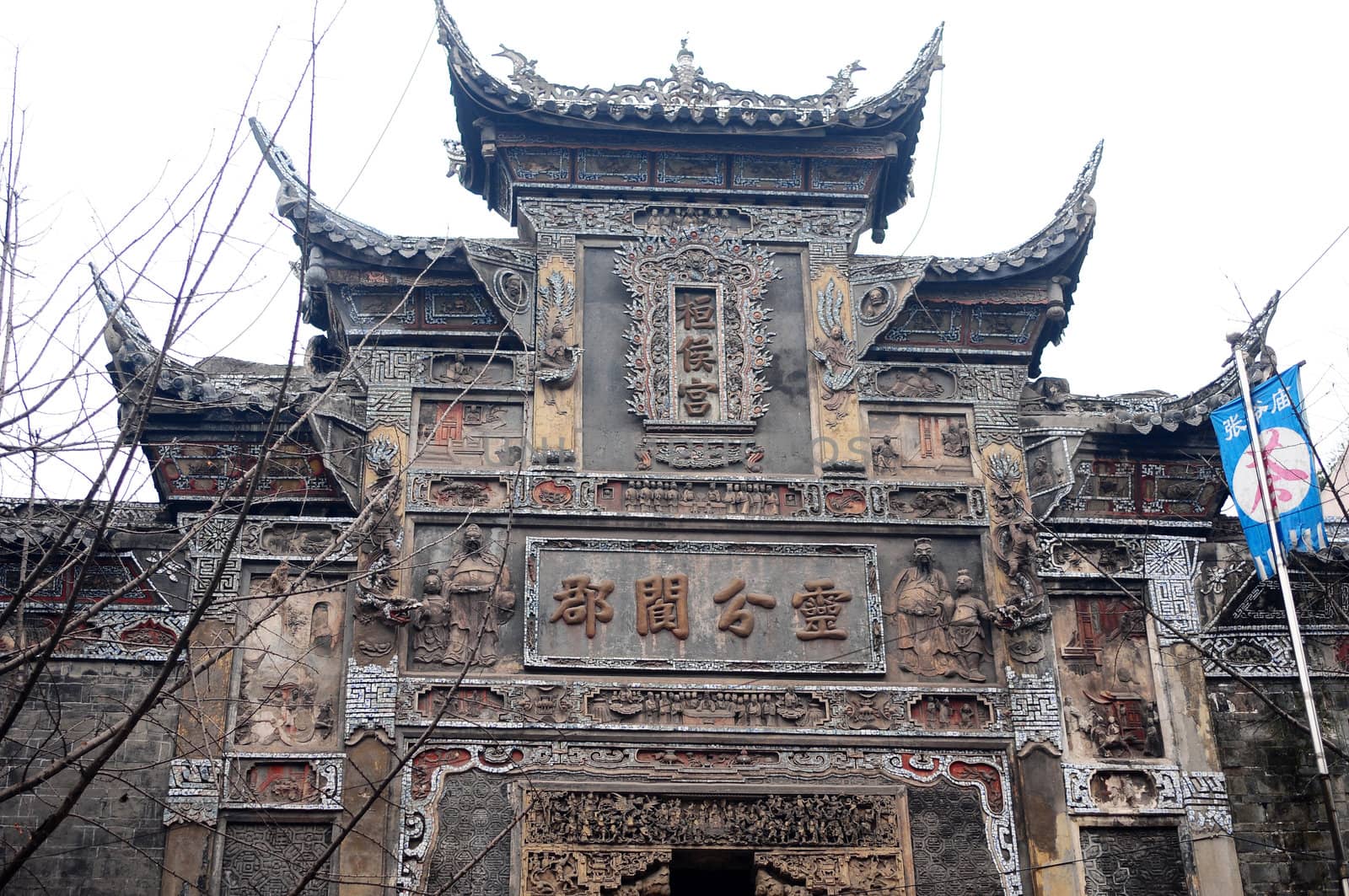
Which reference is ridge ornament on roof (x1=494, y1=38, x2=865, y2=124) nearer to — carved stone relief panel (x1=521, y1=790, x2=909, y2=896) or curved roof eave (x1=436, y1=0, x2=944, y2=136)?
curved roof eave (x1=436, y1=0, x2=944, y2=136)

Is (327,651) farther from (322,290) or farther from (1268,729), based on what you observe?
(1268,729)

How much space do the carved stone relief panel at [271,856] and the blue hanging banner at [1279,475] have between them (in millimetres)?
6638

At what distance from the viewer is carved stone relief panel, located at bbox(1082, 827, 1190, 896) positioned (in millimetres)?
11180

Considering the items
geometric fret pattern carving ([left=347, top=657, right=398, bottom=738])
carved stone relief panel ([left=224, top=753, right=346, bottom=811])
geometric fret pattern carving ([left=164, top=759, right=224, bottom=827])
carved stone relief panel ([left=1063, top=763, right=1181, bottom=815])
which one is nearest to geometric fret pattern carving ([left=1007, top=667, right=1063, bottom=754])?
carved stone relief panel ([left=1063, top=763, right=1181, bottom=815])

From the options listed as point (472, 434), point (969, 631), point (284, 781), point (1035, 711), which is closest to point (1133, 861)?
point (1035, 711)

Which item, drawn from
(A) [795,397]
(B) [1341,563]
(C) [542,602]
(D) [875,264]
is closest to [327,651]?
(C) [542,602]

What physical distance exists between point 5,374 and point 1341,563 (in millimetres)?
9433

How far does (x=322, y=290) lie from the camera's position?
42.1ft

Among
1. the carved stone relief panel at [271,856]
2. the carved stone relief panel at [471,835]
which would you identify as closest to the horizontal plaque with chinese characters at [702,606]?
the carved stone relief panel at [471,835]

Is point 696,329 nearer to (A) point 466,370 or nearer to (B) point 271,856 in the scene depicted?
(A) point 466,370

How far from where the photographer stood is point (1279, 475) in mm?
11820

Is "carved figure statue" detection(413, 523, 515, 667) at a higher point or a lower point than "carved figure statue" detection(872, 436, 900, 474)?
lower

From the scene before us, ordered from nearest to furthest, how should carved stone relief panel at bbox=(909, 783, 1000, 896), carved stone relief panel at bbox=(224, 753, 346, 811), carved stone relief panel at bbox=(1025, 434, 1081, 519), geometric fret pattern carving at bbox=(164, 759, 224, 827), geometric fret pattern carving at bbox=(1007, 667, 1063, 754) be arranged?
geometric fret pattern carving at bbox=(164, 759, 224, 827) → carved stone relief panel at bbox=(224, 753, 346, 811) → carved stone relief panel at bbox=(909, 783, 1000, 896) → geometric fret pattern carving at bbox=(1007, 667, 1063, 754) → carved stone relief panel at bbox=(1025, 434, 1081, 519)

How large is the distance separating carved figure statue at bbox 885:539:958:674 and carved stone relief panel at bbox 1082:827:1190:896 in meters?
1.51
